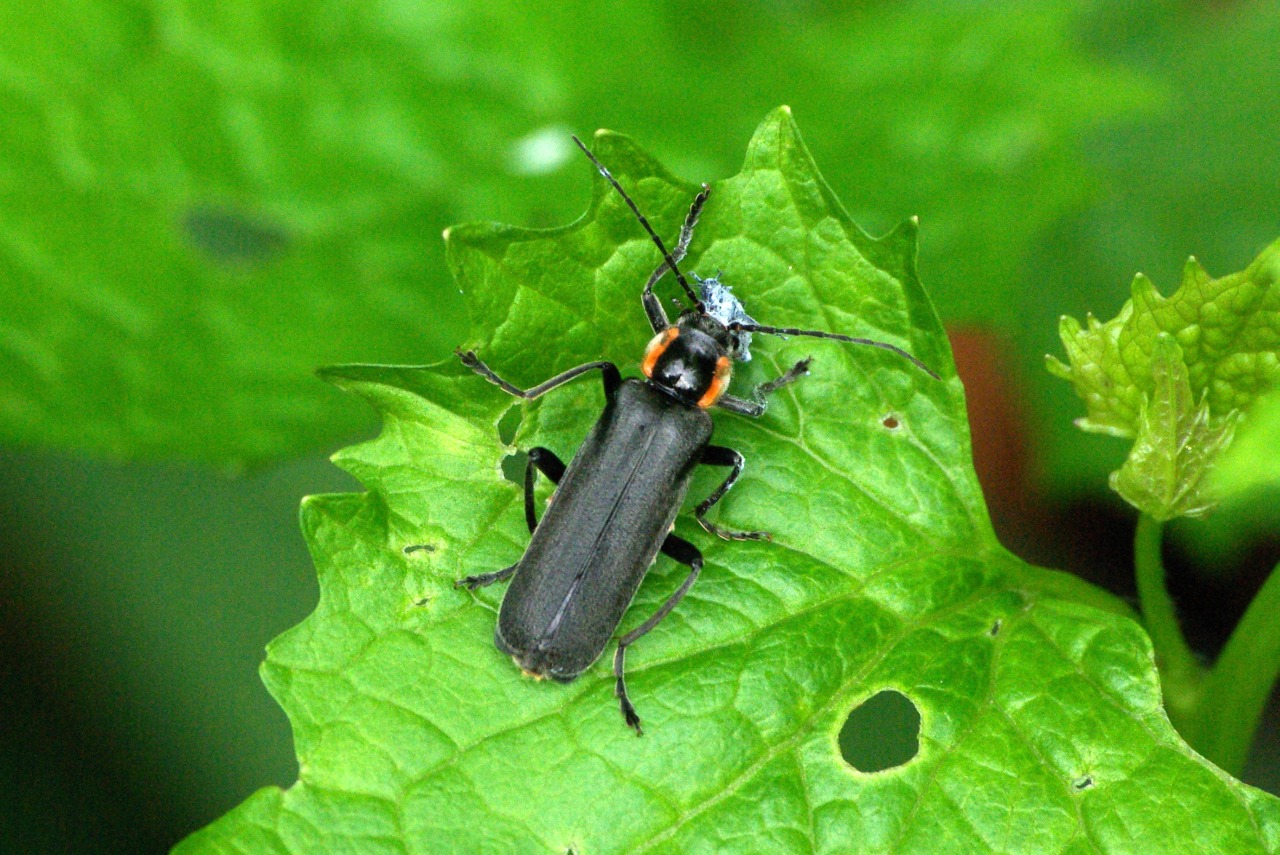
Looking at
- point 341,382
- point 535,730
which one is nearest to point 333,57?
point 341,382

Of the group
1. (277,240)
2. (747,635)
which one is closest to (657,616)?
(747,635)

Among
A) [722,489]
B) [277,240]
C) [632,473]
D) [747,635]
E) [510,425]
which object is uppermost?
[277,240]

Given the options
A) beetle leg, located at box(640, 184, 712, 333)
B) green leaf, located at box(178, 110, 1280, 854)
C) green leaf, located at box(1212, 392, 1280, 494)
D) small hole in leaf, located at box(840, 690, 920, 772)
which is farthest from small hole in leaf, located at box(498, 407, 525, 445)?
green leaf, located at box(1212, 392, 1280, 494)

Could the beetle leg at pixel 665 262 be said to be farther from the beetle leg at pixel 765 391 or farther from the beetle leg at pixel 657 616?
the beetle leg at pixel 657 616

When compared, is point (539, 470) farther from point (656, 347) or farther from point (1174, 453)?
point (1174, 453)

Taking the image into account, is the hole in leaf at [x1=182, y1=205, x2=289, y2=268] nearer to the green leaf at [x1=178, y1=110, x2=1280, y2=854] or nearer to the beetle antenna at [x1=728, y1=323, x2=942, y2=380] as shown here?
the green leaf at [x1=178, y1=110, x2=1280, y2=854]
